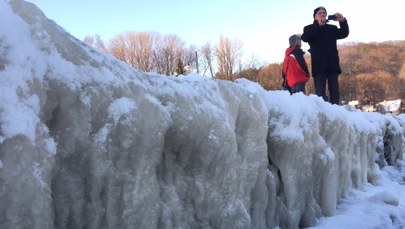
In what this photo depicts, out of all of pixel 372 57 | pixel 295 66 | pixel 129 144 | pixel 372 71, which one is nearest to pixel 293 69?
pixel 295 66

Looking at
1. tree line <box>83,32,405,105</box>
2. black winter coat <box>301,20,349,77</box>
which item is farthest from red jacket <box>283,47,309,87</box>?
tree line <box>83,32,405,105</box>

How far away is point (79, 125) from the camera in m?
1.92

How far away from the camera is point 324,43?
6633 millimetres

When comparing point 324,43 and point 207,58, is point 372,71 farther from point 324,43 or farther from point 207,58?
point 324,43

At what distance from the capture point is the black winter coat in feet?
21.6

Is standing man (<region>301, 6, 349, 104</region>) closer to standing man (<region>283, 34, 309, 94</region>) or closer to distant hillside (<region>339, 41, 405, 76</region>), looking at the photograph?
standing man (<region>283, 34, 309, 94</region>)

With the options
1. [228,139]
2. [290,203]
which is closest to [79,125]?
[228,139]

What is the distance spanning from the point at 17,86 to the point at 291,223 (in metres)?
2.29

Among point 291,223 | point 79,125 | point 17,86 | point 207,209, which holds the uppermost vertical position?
point 17,86

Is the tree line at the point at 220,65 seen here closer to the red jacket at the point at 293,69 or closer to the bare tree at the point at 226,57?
the bare tree at the point at 226,57

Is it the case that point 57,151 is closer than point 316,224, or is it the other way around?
point 57,151

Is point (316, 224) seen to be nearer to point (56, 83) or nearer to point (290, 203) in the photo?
point (290, 203)

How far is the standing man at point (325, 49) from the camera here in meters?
6.59

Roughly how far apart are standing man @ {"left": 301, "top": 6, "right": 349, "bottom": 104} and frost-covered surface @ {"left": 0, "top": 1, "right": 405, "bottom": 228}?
10.9 feet
